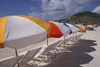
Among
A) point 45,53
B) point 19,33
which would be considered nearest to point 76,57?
point 45,53

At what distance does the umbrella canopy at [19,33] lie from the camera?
1917 millimetres

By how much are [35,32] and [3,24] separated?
807 mm

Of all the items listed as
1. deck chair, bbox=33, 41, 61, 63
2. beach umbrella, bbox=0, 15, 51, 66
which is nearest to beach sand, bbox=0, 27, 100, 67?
deck chair, bbox=33, 41, 61, 63

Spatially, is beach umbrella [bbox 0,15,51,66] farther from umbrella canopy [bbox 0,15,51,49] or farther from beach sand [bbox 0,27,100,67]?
beach sand [bbox 0,27,100,67]

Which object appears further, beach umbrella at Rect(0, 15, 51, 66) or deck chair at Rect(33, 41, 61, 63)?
deck chair at Rect(33, 41, 61, 63)

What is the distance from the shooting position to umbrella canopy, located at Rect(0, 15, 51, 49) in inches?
75.5

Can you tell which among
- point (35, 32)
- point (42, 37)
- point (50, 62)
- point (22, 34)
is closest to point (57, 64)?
point (50, 62)

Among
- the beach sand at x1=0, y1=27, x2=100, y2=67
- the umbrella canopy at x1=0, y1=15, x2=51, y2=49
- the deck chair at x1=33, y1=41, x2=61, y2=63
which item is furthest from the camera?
the beach sand at x1=0, y1=27, x2=100, y2=67

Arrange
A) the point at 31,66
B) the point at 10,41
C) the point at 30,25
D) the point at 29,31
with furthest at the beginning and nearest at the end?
1. the point at 31,66
2. the point at 30,25
3. the point at 29,31
4. the point at 10,41

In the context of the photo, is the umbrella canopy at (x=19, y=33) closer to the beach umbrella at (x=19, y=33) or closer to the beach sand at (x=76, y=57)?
the beach umbrella at (x=19, y=33)

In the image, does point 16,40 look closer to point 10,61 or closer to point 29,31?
point 29,31

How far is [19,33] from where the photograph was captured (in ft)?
7.06

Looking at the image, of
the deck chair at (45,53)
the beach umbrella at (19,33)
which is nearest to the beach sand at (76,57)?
the deck chair at (45,53)

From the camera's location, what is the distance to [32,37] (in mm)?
2275
